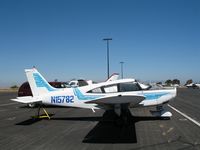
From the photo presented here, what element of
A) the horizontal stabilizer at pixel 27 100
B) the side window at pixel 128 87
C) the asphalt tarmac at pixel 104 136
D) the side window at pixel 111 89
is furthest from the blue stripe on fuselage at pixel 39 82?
the side window at pixel 128 87

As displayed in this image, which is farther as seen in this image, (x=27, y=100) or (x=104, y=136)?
Result: (x=27, y=100)

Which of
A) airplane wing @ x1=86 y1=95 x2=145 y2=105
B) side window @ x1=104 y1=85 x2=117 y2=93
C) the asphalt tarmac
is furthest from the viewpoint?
side window @ x1=104 y1=85 x2=117 y2=93

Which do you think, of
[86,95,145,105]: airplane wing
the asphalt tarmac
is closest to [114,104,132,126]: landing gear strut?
the asphalt tarmac

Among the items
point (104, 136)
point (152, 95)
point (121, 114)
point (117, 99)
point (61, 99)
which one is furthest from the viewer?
point (61, 99)

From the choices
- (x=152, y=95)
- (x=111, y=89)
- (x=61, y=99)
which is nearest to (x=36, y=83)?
(x=61, y=99)

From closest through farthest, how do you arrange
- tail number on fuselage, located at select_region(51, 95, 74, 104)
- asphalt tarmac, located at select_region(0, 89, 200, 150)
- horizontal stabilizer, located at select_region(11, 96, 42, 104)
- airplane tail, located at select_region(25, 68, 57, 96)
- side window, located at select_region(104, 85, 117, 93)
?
asphalt tarmac, located at select_region(0, 89, 200, 150), side window, located at select_region(104, 85, 117, 93), horizontal stabilizer, located at select_region(11, 96, 42, 104), tail number on fuselage, located at select_region(51, 95, 74, 104), airplane tail, located at select_region(25, 68, 57, 96)

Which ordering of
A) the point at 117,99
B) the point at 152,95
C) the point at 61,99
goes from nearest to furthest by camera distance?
the point at 117,99, the point at 152,95, the point at 61,99

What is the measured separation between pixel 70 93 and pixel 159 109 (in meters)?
Result: 4.36

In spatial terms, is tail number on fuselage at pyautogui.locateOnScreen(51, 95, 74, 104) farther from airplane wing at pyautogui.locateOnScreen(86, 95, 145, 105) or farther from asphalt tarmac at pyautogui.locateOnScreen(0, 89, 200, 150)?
airplane wing at pyautogui.locateOnScreen(86, 95, 145, 105)

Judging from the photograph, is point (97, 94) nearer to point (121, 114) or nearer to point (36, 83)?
point (121, 114)

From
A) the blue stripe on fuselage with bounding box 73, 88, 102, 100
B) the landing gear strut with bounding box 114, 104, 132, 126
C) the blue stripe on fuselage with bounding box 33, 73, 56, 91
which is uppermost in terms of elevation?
the blue stripe on fuselage with bounding box 33, 73, 56, 91

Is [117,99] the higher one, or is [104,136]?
[117,99]

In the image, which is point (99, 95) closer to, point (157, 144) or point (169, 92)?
point (169, 92)

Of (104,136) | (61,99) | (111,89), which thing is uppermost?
(111,89)
